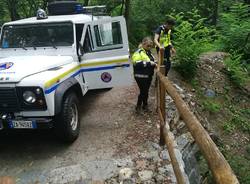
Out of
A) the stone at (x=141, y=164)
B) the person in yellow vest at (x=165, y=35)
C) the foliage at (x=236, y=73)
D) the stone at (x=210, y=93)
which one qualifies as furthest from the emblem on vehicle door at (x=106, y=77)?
the foliage at (x=236, y=73)

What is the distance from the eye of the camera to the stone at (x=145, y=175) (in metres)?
4.62

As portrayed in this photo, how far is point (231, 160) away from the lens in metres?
7.44

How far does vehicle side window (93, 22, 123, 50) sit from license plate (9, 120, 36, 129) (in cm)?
216

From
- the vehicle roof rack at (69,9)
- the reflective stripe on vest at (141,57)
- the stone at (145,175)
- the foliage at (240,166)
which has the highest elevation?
the vehicle roof rack at (69,9)

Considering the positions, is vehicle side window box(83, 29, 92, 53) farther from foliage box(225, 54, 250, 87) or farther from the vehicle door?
foliage box(225, 54, 250, 87)

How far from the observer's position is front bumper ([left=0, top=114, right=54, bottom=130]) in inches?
197

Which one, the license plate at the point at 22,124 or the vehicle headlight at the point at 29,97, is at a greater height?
the vehicle headlight at the point at 29,97

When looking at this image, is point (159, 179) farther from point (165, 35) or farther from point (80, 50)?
point (165, 35)

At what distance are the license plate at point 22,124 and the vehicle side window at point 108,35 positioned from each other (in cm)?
216

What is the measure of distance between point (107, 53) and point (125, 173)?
2.62 m

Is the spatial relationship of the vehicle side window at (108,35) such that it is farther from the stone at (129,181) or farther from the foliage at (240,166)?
the foliage at (240,166)

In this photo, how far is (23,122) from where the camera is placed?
5.04 m

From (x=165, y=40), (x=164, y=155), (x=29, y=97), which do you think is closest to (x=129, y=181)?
(x=164, y=155)

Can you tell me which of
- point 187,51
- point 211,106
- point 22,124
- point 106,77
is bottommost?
point 211,106
